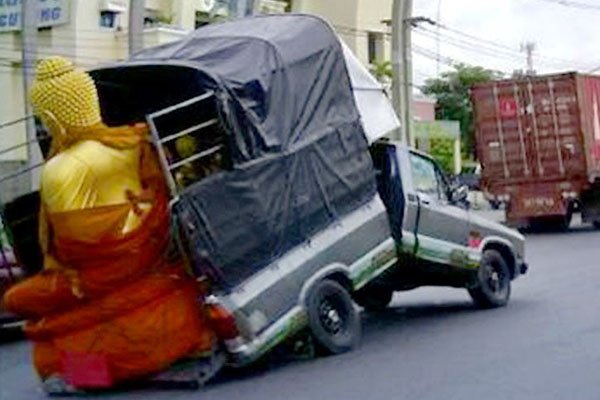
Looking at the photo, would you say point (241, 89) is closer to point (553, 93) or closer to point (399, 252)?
point (399, 252)

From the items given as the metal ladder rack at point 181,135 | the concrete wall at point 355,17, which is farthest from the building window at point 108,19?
the metal ladder rack at point 181,135

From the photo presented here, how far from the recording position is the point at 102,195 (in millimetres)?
9844

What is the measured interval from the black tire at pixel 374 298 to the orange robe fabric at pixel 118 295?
4547mm

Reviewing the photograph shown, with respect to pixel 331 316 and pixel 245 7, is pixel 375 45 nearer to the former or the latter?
pixel 245 7

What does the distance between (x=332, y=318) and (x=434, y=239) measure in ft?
7.37

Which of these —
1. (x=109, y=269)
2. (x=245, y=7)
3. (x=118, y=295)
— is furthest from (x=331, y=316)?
(x=245, y=7)

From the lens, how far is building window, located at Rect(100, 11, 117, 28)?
33.8m

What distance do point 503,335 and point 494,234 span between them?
8.73 feet

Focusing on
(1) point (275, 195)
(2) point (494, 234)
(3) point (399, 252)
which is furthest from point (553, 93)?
(1) point (275, 195)

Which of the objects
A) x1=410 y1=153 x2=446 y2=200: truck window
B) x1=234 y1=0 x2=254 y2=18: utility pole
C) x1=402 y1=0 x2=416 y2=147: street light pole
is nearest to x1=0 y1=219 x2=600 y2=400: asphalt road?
x1=410 y1=153 x2=446 y2=200: truck window

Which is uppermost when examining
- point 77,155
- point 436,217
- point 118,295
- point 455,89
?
point 455,89

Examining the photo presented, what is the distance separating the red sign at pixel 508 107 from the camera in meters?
27.7

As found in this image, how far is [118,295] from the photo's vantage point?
9984 mm

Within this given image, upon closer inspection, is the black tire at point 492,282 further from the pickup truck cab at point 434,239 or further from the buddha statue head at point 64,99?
the buddha statue head at point 64,99
